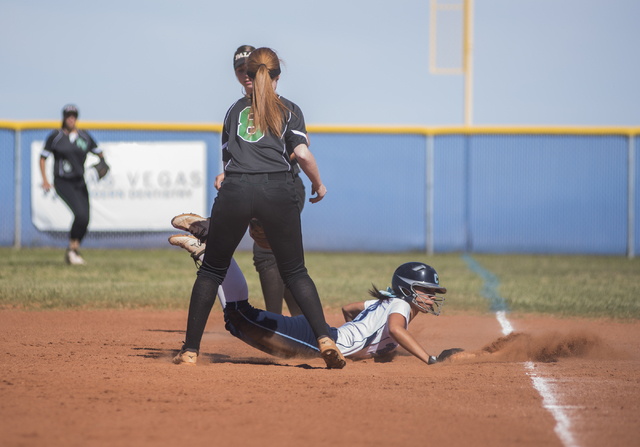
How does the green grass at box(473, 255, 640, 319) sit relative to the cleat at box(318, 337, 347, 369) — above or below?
below

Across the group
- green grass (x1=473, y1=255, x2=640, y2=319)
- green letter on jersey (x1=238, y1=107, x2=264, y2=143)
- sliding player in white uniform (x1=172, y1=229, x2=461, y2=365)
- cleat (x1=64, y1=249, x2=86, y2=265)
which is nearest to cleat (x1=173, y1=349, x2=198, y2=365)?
sliding player in white uniform (x1=172, y1=229, x2=461, y2=365)

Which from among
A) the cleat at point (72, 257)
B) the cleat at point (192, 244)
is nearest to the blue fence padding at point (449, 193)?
the cleat at point (72, 257)

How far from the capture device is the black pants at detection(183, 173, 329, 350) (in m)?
3.95

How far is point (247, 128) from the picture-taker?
4.09 metres

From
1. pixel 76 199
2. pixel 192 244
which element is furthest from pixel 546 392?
pixel 76 199

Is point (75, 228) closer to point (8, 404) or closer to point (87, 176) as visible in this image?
point (87, 176)

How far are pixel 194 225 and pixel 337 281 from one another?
5.41 m

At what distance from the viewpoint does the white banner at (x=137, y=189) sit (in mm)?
14656

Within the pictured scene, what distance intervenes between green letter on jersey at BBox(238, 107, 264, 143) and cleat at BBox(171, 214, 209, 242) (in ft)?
2.43

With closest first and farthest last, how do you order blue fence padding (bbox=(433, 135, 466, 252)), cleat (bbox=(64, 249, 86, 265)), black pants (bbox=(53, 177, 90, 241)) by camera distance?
black pants (bbox=(53, 177, 90, 241)) < cleat (bbox=(64, 249, 86, 265)) < blue fence padding (bbox=(433, 135, 466, 252))

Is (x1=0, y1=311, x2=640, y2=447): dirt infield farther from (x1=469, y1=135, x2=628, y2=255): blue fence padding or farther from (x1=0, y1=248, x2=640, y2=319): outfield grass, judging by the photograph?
(x1=469, y1=135, x2=628, y2=255): blue fence padding

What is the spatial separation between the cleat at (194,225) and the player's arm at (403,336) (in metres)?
1.40

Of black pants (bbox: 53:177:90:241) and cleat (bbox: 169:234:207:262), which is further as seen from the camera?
black pants (bbox: 53:177:90:241)

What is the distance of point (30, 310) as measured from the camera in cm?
680
